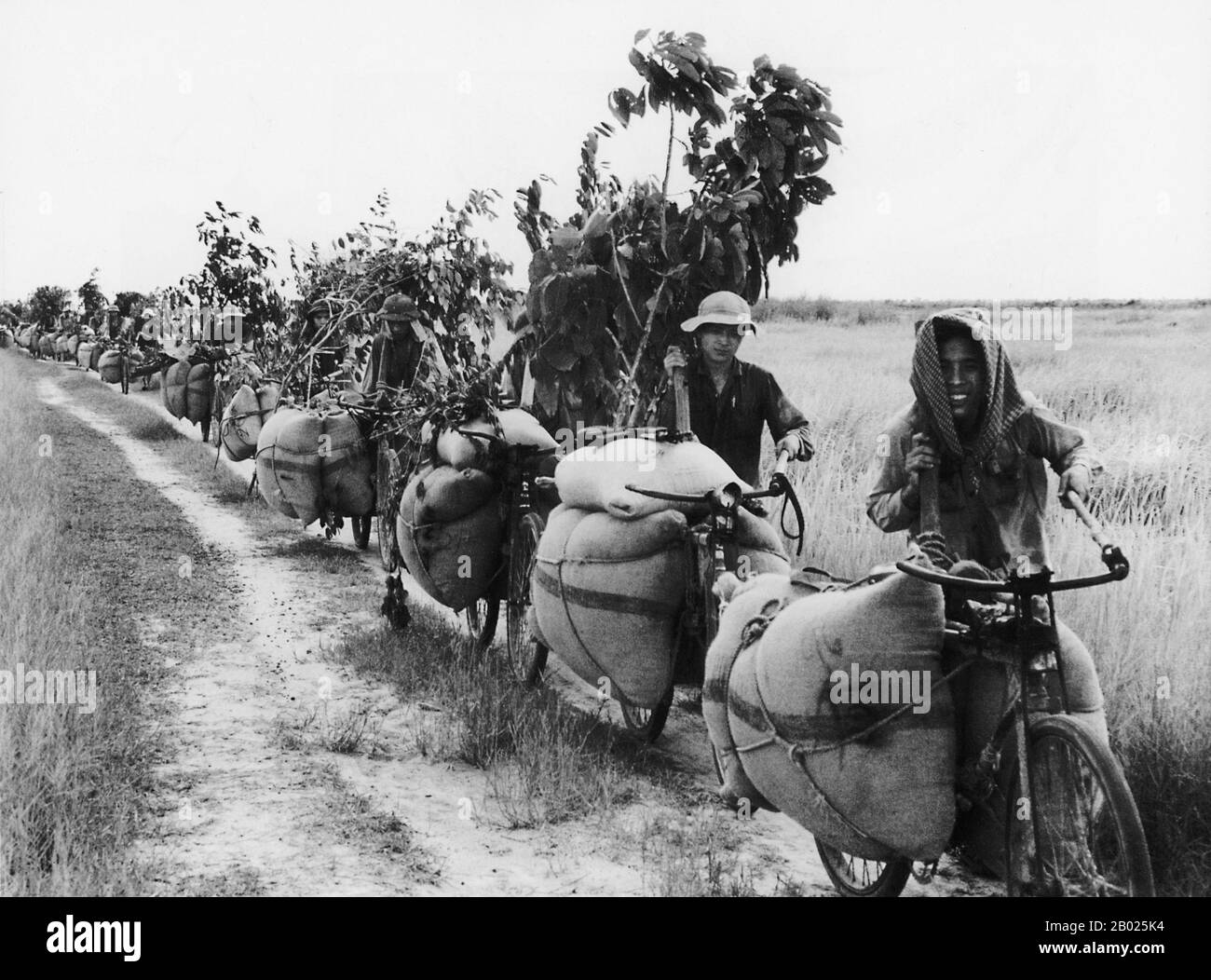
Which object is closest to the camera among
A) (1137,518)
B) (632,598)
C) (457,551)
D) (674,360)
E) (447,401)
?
(632,598)

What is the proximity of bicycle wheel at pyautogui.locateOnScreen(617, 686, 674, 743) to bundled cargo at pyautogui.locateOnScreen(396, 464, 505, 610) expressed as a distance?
4.66 feet

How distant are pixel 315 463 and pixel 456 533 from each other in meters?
2.96

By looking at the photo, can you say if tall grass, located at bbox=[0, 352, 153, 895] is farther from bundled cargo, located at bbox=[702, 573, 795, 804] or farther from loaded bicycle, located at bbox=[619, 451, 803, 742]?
loaded bicycle, located at bbox=[619, 451, 803, 742]

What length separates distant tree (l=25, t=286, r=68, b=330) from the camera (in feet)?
180

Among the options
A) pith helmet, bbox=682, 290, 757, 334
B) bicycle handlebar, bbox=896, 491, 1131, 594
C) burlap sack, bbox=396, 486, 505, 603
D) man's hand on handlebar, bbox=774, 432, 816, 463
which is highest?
pith helmet, bbox=682, 290, 757, 334

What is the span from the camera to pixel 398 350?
9328 millimetres

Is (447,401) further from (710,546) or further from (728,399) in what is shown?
(710,546)

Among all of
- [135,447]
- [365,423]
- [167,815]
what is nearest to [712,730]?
[167,815]

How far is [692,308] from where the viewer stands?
5879 mm

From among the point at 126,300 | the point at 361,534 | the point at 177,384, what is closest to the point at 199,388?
the point at 177,384

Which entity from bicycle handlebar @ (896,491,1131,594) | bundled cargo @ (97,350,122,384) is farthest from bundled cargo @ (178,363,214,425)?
bicycle handlebar @ (896,491,1131,594)

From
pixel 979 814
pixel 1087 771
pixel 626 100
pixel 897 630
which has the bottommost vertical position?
pixel 979 814

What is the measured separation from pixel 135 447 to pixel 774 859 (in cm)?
1647

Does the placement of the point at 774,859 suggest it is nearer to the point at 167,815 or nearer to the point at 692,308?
the point at 167,815
